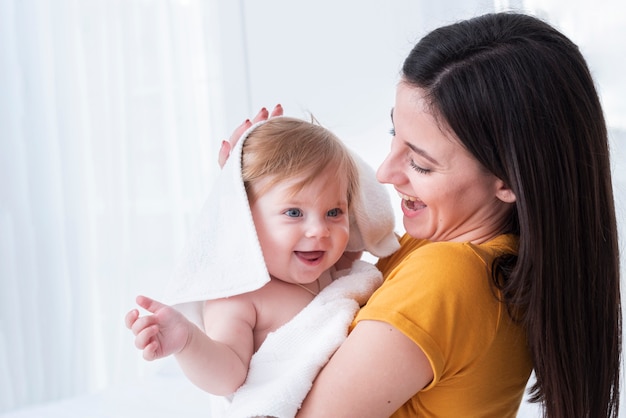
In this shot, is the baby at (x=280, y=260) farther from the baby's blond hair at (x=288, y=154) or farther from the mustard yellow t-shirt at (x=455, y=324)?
the mustard yellow t-shirt at (x=455, y=324)

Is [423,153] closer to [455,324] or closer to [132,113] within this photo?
[455,324]

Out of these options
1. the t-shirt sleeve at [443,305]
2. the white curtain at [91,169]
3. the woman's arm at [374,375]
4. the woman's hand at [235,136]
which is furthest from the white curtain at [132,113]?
the woman's arm at [374,375]

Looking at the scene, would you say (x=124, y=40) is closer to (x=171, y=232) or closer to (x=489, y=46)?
(x=171, y=232)

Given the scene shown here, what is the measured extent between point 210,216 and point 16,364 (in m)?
1.89

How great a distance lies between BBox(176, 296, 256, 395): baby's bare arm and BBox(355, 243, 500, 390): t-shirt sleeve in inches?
10.1

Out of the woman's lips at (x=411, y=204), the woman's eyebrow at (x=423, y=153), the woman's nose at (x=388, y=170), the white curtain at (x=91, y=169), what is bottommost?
the white curtain at (x=91, y=169)

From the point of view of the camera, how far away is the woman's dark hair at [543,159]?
124 cm

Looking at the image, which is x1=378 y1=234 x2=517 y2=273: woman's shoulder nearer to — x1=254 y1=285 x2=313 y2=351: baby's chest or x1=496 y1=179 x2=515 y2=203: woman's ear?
x1=496 y1=179 x2=515 y2=203: woman's ear

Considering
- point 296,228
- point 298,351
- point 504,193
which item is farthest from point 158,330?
point 504,193

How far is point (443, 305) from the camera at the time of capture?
1172 millimetres

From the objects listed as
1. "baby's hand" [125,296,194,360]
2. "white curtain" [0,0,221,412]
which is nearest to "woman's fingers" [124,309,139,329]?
"baby's hand" [125,296,194,360]

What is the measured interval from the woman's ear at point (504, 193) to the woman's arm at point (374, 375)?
0.32 meters

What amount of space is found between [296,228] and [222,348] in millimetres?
277

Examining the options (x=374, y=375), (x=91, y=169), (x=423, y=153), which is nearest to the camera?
(x=374, y=375)
